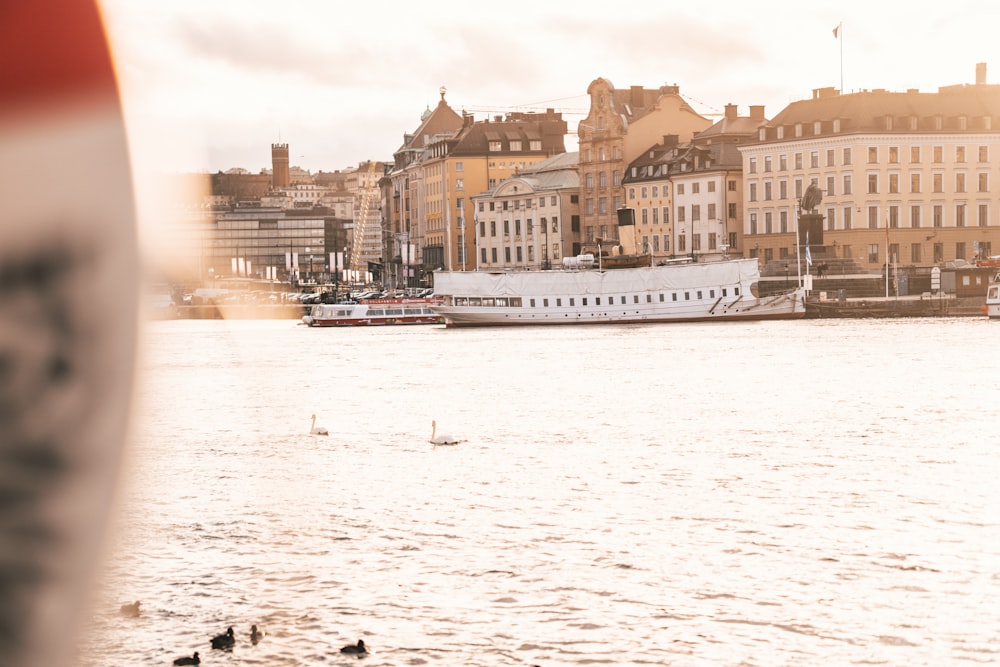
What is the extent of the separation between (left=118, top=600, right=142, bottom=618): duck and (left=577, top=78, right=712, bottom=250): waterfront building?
5204 inches

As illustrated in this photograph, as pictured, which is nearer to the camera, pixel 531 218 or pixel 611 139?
pixel 611 139

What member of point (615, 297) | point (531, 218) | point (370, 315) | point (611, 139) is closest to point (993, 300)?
point (615, 297)

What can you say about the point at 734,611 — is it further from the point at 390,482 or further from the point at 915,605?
the point at 390,482

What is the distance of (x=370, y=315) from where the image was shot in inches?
5413

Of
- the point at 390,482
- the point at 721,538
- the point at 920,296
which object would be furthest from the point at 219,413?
the point at 920,296

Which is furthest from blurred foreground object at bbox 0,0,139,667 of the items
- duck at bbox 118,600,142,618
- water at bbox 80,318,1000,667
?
duck at bbox 118,600,142,618

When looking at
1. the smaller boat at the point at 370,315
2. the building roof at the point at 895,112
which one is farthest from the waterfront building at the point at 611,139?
the smaller boat at the point at 370,315

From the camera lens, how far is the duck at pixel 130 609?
16.3m

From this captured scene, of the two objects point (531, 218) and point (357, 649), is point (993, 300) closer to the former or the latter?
point (531, 218)

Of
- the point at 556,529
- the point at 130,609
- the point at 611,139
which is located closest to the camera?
the point at 130,609

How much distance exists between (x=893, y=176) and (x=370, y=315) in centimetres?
5305

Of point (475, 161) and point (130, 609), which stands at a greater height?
point (475, 161)

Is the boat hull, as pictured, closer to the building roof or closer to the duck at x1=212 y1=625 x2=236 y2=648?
the building roof

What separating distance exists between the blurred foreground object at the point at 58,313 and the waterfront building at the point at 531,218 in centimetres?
14455
